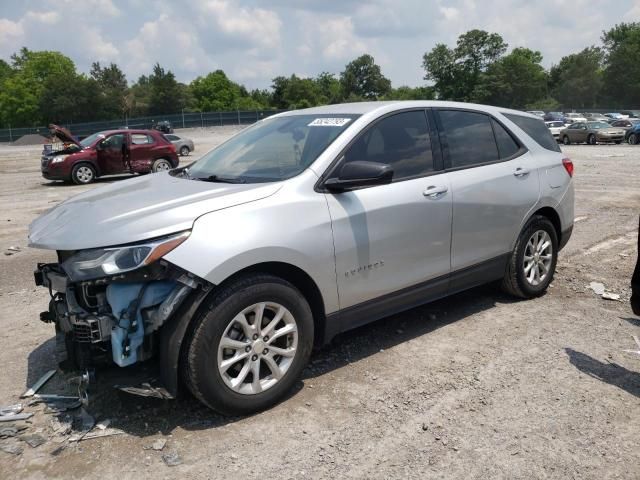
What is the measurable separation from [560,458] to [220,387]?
1854 mm

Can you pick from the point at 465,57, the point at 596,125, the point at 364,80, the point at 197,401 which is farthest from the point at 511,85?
the point at 197,401

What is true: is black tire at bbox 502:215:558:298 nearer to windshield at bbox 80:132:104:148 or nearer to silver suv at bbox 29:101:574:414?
silver suv at bbox 29:101:574:414

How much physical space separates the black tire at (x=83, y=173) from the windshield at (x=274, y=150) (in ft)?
45.3

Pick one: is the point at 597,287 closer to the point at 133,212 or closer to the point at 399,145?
the point at 399,145

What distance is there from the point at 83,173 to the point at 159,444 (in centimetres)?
1560

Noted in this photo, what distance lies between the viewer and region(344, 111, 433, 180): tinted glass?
387 cm

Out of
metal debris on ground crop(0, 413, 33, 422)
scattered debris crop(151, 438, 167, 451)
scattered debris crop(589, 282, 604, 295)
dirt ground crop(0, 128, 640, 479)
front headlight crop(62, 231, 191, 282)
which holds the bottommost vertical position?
scattered debris crop(589, 282, 604, 295)

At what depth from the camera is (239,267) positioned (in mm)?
3096

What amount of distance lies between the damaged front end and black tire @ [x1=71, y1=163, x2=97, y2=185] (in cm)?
1505

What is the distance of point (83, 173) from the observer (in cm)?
1695

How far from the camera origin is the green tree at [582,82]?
102062 millimetres

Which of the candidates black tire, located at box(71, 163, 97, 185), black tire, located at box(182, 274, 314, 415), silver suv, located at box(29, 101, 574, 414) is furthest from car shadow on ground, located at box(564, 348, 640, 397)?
black tire, located at box(71, 163, 97, 185)

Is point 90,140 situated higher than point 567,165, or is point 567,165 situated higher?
point 90,140

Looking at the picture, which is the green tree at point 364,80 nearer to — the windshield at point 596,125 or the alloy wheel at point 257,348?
the windshield at point 596,125
